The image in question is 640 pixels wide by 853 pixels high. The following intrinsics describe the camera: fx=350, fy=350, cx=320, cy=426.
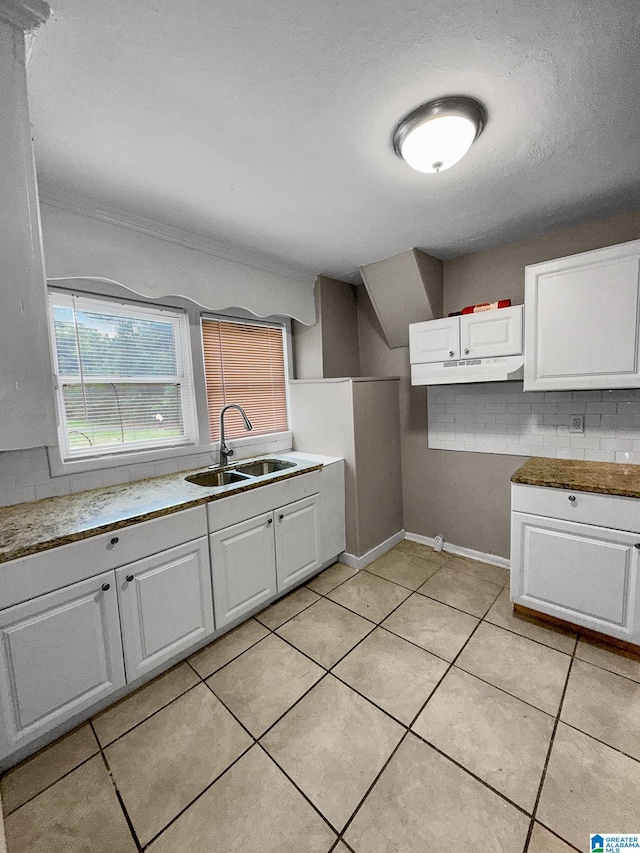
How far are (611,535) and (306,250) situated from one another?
2471 mm

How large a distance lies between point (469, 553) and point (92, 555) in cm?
261

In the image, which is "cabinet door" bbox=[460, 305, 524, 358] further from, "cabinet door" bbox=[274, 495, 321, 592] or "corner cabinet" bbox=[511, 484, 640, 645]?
"cabinet door" bbox=[274, 495, 321, 592]

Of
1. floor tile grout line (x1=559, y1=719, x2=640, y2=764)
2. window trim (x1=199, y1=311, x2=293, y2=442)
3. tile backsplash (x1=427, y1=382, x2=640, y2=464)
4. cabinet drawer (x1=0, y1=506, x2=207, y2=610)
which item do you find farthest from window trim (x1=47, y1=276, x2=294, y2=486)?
floor tile grout line (x1=559, y1=719, x2=640, y2=764)

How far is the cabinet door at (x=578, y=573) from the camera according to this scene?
5.71 feet

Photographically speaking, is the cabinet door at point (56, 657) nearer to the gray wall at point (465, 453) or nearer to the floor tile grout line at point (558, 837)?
the floor tile grout line at point (558, 837)

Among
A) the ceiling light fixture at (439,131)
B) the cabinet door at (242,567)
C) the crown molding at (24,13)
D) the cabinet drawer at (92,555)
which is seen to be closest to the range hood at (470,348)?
the ceiling light fixture at (439,131)

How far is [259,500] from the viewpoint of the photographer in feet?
6.97

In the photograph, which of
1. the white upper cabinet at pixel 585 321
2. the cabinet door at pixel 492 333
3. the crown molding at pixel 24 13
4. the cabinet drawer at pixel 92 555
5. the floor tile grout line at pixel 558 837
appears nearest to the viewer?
the crown molding at pixel 24 13

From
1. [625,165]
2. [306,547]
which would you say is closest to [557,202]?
[625,165]

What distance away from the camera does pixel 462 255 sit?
2.66 meters

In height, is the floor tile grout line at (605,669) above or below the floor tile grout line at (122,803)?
above

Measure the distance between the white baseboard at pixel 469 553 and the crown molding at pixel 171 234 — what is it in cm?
243

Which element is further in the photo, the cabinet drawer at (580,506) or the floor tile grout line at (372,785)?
the cabinet drawer at (580,506)

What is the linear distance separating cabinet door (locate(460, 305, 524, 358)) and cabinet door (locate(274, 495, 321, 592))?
1.47 m
